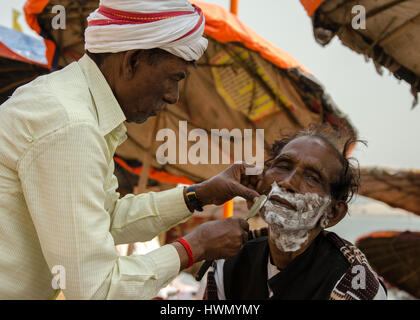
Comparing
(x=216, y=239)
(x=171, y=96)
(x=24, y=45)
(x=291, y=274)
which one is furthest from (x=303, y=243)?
(x=24, y=45)

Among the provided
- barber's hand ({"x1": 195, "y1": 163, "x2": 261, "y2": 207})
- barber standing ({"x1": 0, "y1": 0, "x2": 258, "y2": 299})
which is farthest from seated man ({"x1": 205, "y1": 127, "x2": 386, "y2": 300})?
barber standing ({"x1": 0, "y1": 0, "x2": 258, "y2": 299})

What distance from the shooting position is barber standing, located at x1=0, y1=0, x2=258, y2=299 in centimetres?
120

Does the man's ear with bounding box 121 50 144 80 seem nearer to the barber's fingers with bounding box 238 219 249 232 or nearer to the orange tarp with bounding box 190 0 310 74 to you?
the barber's fingers with bounding box 238 219 249 232

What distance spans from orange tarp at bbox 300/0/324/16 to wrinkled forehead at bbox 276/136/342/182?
28.2 inches

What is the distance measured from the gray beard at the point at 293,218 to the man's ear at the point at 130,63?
0.93 metres

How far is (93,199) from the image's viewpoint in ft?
4.02

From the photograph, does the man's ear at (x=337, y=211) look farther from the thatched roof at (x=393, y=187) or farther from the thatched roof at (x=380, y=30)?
the thatched roof at (x=393, y=187)

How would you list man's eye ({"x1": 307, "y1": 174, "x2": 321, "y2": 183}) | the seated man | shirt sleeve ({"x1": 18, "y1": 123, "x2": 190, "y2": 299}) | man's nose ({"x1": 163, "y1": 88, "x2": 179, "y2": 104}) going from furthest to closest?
man's eye ({"x1": 307, "y1": 174, "x2": 321, "y2": 183}) → the seated man → man's nose ({"x1": 163, "y1": 88, "x2": 179, "y2": 104}) → shirt sleeve ({"x1": 18, "y1": 123, "x2": 190, "y2": 299})

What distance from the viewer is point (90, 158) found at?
1.23 metres

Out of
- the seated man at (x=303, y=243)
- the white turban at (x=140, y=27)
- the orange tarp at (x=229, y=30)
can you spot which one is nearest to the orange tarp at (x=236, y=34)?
the orange tarp at (x=229, y=30)

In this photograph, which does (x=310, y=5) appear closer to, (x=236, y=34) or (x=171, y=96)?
(x=171, y=96)

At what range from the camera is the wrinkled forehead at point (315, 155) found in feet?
6.91
